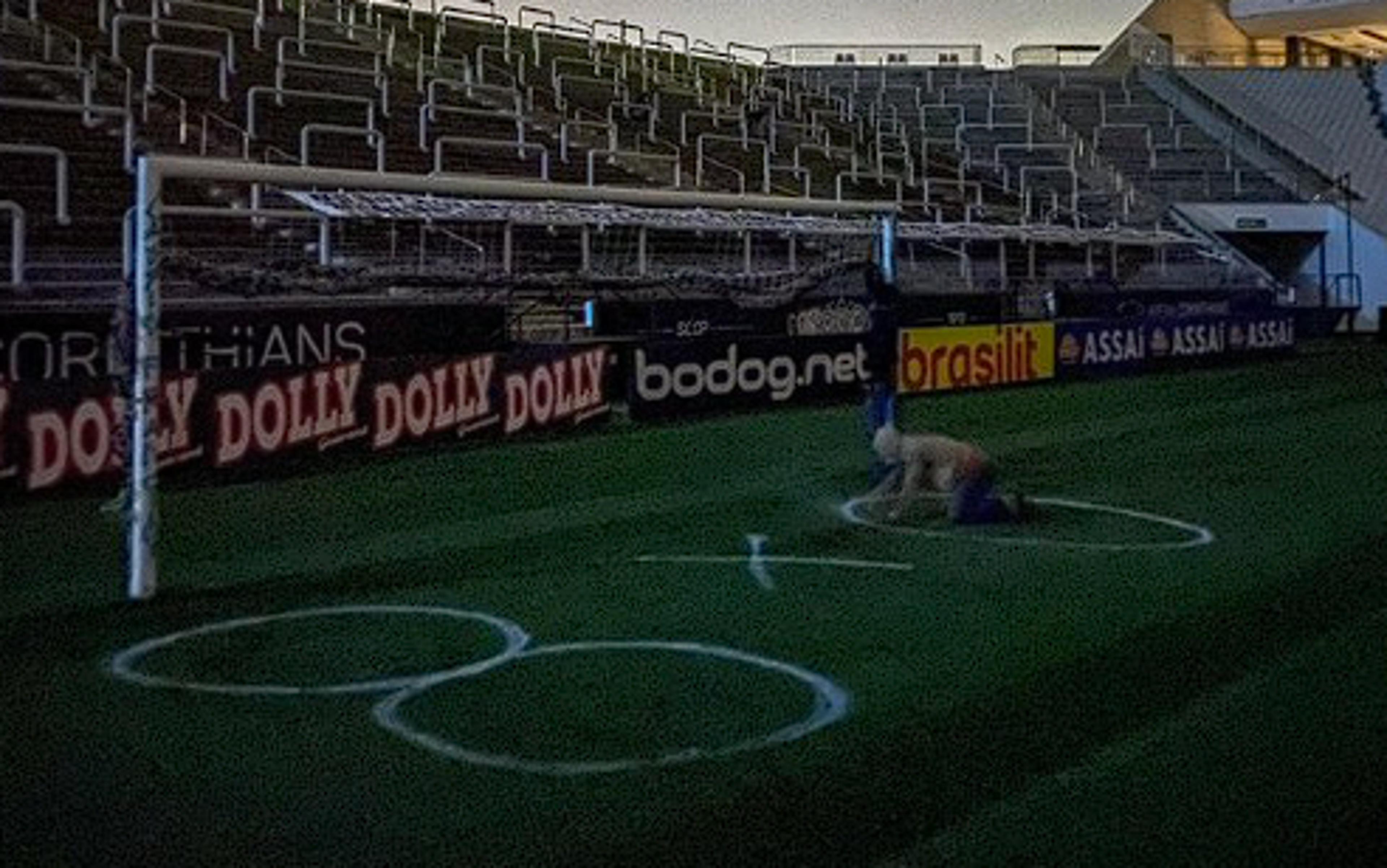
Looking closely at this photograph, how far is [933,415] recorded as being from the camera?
779 inches

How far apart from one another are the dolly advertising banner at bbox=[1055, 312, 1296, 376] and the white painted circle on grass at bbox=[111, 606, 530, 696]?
18.4 m

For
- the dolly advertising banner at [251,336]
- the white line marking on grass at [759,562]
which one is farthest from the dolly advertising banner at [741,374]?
the white line marking on grass at [759,562]

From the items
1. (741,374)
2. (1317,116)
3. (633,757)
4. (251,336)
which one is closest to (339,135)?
(741,374)

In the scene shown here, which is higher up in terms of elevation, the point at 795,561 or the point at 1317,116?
the point at 1317,116

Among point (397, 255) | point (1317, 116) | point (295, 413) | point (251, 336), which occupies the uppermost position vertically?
point (1317, 116)

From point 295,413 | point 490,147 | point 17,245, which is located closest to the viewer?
point 295,413

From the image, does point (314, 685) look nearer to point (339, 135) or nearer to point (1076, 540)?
point (1076, 540)

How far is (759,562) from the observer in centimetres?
932

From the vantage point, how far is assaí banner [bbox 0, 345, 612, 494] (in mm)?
11906

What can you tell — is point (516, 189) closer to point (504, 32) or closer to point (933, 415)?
point (933, 415)

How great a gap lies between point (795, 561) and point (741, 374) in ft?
34.0

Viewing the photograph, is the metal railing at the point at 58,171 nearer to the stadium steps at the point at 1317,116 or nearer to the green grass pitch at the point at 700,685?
the green grass pitch at the point at 700,685

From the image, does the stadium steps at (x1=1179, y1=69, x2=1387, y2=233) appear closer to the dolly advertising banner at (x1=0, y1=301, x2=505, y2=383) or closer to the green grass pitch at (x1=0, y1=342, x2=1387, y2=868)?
the dolly advertising banner at (x1=0, y1=301, x2=505, y2=383)

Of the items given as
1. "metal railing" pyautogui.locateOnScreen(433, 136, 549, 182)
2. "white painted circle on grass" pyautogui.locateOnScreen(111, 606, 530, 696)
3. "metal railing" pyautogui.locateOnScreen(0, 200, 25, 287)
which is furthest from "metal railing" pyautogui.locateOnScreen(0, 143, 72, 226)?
"white painted circle on grass" pyautogui.locateOnScreen(111, 606, 530, 696)
